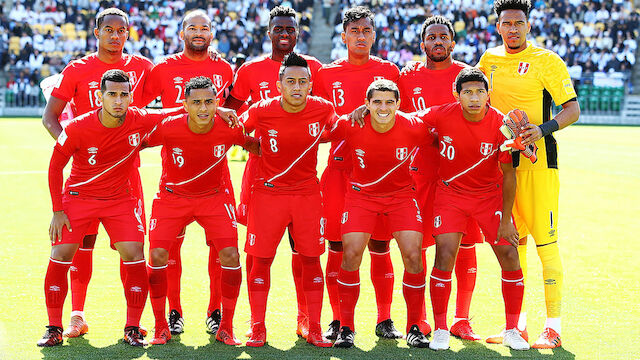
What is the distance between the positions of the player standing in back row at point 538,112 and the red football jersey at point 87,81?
2.99 m

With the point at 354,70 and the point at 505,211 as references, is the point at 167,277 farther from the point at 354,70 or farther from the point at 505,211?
the point at 505,211

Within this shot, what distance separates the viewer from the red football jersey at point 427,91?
6.37 m

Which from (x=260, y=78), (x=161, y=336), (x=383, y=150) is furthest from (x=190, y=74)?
(x=161, y=336)

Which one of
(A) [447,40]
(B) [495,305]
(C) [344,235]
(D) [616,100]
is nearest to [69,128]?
(C) [344,235]

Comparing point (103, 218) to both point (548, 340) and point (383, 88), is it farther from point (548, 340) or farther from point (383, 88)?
point (548, 340)

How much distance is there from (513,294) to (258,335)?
1.91 metres

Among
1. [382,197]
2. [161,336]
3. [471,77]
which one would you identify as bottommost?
[161,336]

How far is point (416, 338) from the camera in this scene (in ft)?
18.9

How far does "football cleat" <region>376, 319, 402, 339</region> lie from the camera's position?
6.02 metres

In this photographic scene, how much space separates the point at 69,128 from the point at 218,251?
1417mm

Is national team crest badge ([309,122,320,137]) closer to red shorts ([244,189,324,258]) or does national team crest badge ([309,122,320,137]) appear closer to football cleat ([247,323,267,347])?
red shorts ([244,189,324,258])

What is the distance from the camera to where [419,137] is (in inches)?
233

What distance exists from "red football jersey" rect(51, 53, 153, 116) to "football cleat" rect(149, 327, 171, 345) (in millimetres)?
1920

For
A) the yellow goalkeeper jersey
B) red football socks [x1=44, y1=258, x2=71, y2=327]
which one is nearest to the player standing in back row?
the yellow goalkeeper jersey
